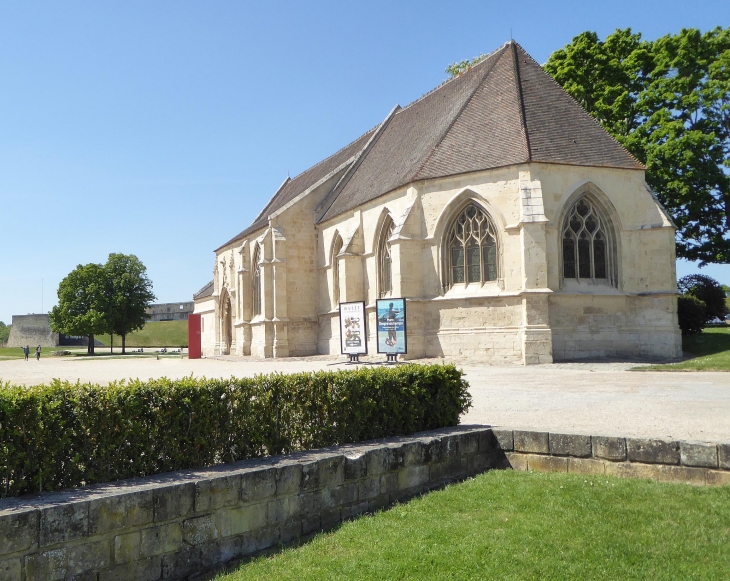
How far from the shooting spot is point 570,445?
6.46 metres

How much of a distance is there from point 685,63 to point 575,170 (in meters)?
10.3

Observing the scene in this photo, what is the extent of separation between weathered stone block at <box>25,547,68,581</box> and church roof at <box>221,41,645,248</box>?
739 inches

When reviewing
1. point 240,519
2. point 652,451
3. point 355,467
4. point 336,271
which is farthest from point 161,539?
point 336,271

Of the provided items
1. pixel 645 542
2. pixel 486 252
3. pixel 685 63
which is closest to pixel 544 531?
pixel 645 542

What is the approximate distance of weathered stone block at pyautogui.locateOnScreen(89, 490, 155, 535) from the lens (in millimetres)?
4254

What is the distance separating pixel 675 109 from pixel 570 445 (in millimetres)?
25541

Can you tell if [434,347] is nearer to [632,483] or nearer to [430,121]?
[430,121]

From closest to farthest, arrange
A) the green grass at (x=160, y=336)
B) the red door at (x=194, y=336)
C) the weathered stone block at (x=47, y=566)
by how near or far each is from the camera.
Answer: the weathered stone block at (x=47, y=566) → the red door at (x=194, y=336) → the green grass at (x=160, y=336)

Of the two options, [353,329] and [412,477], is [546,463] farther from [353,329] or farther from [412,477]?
[353,329]

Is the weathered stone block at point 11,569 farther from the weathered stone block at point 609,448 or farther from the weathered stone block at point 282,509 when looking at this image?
the weathered stone block at point 609,448

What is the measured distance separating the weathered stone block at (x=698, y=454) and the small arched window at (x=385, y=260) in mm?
19670

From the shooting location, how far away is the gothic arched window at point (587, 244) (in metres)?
21.3

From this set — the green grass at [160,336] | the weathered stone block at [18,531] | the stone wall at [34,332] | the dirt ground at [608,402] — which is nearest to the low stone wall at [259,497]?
the weathered stone block at [18,531]

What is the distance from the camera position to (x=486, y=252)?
21.7 meters
